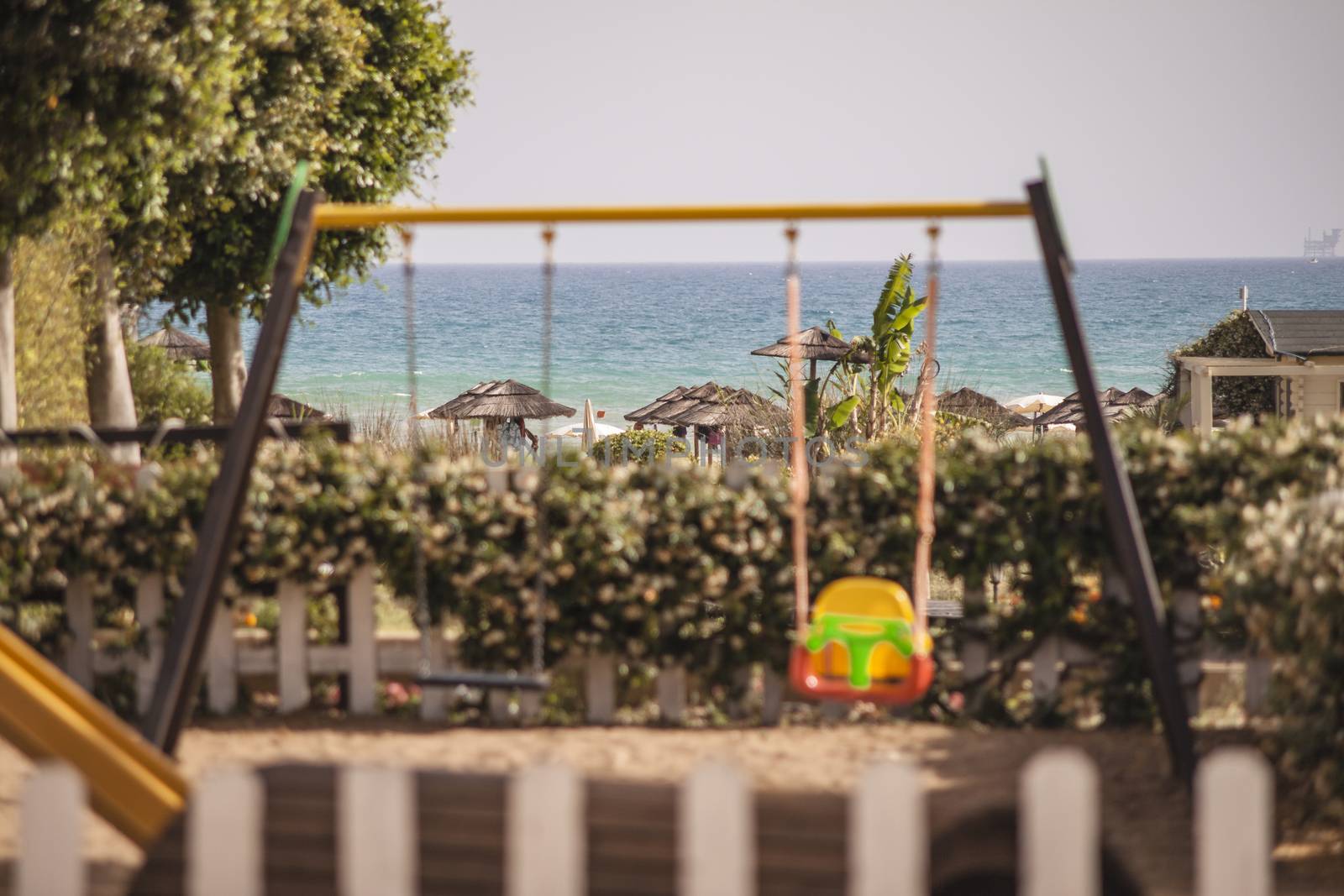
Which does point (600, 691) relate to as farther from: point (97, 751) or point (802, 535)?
point (97, 751)

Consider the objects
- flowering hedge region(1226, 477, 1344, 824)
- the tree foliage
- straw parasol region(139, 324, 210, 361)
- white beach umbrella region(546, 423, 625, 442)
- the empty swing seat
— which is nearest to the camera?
flowering hedge region(1226, 477, 1344, 824)

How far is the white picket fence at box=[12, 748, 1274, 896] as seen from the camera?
105 inches

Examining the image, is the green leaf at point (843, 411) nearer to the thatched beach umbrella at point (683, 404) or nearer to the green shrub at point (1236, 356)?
the thatched beach umbrella at point (683, 404)

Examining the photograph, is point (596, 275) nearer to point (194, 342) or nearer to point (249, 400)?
point (194, 342)

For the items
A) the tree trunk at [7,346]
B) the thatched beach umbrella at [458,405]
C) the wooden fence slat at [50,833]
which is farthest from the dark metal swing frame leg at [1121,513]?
the thatched beach umbrella at [458,405]

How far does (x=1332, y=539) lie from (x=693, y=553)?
2.49m

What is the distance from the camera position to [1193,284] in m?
114

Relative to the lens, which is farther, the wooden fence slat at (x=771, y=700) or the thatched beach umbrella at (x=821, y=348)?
the thatched beach umbrella at (x=821, y=348)

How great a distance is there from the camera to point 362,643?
6.15m

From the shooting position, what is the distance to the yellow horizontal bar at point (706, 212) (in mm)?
5402

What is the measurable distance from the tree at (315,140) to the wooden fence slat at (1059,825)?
10.0 metres

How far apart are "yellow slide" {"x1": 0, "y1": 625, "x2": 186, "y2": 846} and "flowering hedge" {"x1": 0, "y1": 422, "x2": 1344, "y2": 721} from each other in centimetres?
202

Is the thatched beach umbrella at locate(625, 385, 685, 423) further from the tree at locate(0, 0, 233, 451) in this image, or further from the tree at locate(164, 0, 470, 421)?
the tree at locate(0, 0, 233, 451)

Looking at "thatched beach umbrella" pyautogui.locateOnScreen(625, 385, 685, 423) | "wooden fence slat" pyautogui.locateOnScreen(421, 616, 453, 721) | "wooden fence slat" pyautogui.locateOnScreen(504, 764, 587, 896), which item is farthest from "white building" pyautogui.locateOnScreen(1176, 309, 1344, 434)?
"wooden fence slat" pyautogui.locateOnScreen(504, 764, 587, 896)
